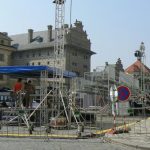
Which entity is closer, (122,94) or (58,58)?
(122,94)

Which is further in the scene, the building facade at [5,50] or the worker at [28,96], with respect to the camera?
the building facade at [5,50]

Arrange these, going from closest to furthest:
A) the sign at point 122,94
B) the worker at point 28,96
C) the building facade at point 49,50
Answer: the sign at point 122,94 → the worker at point 28,96 → the building facade at point 49,50

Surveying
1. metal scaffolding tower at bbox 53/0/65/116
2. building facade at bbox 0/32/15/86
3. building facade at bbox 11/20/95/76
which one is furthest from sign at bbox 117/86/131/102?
building facade at bbox 11/20/95/76

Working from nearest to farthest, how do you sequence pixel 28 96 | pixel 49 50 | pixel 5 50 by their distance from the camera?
pixel 28 96
pixel 5 50
pixel 49 50

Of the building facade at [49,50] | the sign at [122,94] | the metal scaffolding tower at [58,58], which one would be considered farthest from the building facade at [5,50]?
the sign at [122,94]

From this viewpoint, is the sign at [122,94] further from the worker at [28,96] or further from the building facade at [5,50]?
the building facade at [5,50]

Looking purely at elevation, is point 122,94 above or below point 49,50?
below

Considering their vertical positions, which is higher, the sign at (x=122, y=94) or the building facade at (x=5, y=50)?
the building facade at (x=5, y=50)

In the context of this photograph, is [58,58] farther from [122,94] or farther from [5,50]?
Answer: [5,50]

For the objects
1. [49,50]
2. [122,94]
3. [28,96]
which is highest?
[49,50]

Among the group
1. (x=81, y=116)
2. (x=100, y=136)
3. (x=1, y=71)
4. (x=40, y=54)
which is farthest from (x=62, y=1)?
(x=40, y=54)

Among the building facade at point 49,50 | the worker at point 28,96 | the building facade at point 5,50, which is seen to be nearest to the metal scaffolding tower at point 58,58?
the worker at point 28,96

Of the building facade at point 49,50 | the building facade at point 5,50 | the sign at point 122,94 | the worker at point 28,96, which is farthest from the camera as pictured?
the building facade at point 49,50

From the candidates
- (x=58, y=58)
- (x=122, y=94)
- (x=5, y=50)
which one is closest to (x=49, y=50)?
(x=5, y=50)
